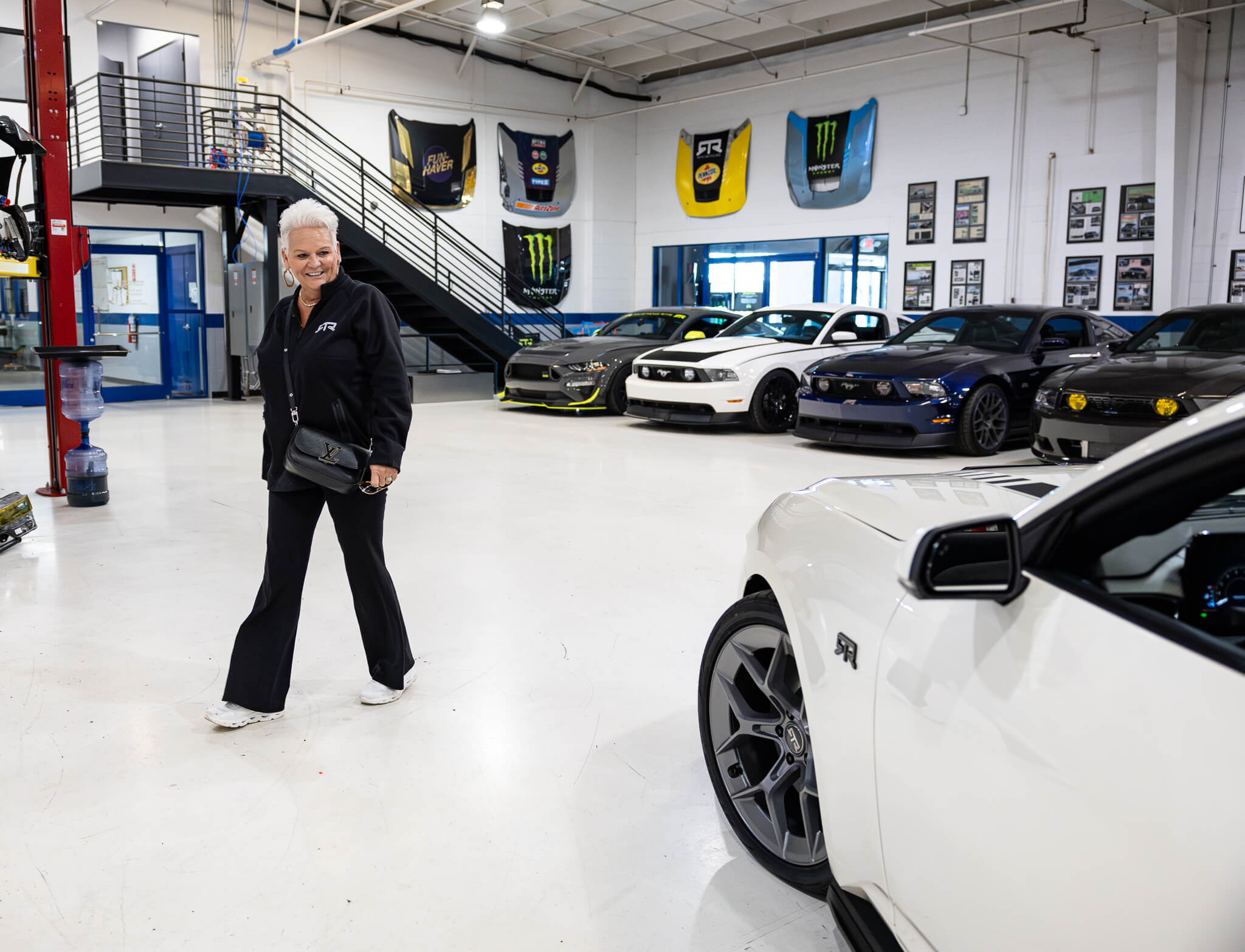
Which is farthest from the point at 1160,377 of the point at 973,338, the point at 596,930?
the point at 596,930

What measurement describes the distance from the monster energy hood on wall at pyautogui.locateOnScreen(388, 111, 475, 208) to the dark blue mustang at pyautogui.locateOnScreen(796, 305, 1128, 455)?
9.37 meters

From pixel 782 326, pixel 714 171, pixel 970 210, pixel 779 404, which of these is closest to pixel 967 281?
pixel 970 210

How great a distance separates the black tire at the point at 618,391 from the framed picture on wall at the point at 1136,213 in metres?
6.60

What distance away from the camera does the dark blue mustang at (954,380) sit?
27.3 ft

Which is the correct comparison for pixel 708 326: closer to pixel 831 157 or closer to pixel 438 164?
pixel 831 157

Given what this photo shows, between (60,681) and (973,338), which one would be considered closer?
(60,681)

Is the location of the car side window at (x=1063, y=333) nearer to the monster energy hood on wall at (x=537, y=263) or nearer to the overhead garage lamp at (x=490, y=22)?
the overhead garage lamp at (x=490, y=22)

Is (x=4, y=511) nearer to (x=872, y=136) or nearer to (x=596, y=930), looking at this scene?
(x=596, y=930)

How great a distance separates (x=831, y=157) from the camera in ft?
52.6

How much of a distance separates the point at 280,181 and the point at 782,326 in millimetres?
6529

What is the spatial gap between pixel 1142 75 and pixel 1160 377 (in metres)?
8.07

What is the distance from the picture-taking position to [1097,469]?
127 centimetres

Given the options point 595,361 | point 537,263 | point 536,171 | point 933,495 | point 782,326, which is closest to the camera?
point 933,495

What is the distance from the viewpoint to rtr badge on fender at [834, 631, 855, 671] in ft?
5.41
